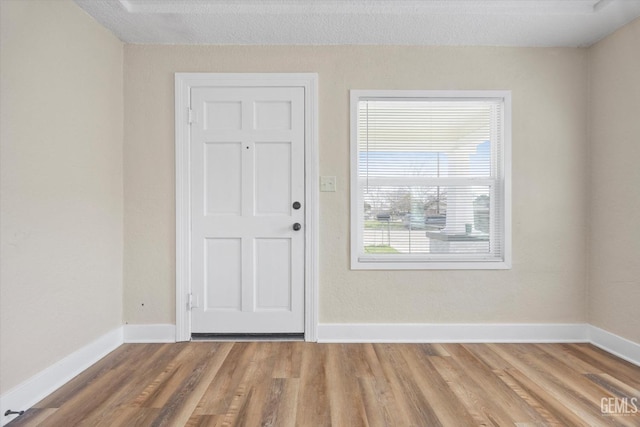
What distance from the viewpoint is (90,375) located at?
6.84 feet

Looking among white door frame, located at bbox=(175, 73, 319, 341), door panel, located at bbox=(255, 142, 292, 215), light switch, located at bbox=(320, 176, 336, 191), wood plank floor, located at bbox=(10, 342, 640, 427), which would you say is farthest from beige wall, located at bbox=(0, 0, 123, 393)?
light switch, located at bbox=(320, 176, 336, 191)

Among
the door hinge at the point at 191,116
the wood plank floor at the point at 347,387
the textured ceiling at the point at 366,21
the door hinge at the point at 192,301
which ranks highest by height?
the textured ceiling at the point at 366,21

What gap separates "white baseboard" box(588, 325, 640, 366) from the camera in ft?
7.31

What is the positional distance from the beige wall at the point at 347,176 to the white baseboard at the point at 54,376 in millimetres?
277

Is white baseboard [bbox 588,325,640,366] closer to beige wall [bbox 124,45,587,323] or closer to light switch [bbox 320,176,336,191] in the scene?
beige wall [bbox 124,45,587,323]

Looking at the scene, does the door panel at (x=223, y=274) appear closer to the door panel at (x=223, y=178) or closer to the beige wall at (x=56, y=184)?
the door panel at (x=223, y=178)

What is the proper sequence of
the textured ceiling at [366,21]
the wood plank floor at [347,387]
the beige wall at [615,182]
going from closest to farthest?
1. the wood plank floor at [347,387]
2. the textured ceiling at [366,21]
3. the beige wall at [615,182]

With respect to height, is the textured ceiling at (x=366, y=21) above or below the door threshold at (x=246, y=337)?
above

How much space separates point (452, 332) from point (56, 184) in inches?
117

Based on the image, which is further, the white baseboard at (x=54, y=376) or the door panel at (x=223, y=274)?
the door panel at (x=223, y=274)

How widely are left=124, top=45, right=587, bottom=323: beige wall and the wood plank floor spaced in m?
0.35

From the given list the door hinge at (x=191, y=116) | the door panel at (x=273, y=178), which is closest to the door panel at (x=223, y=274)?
the door panel at (x=273, y=178)

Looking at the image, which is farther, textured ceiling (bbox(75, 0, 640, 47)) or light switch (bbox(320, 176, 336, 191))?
light switch (bbox(320, 176, 336, 191))

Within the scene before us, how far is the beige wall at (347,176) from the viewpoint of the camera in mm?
2594
